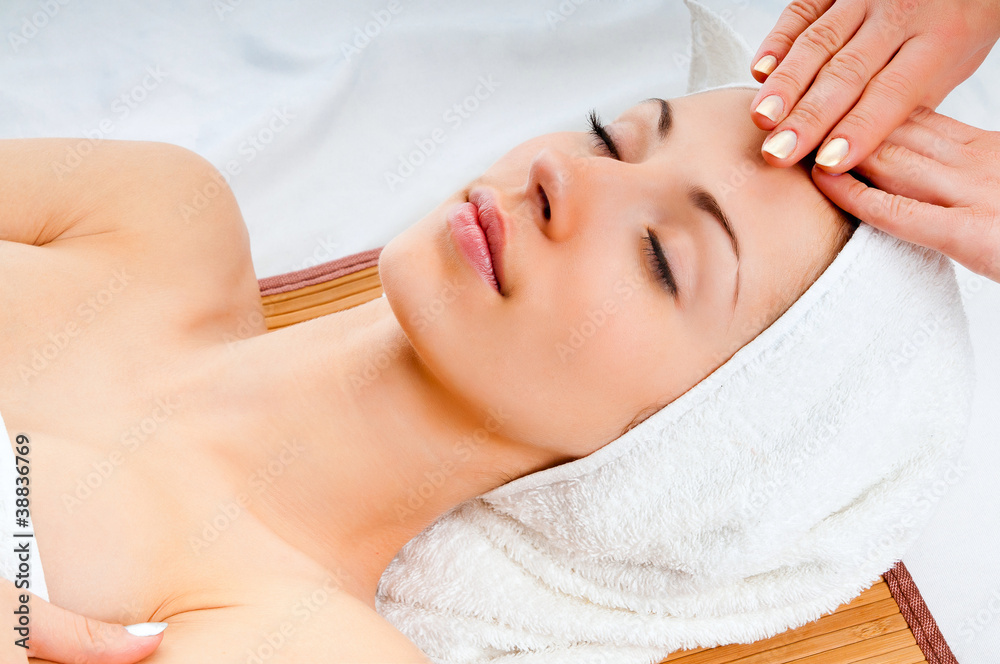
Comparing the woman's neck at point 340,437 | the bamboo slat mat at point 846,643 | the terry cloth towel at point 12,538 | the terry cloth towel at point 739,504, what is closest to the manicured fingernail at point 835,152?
the terry cloth towel at point 739,504

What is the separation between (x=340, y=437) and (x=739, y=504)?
66 cm

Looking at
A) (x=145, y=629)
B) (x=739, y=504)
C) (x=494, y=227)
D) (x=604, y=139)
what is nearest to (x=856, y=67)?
(x=604, y=139)

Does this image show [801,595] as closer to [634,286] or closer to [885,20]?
[634,286]

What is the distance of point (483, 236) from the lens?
1140 millimetres

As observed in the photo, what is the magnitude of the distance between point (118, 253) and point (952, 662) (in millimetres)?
1683

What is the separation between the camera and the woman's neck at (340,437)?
1272 mm

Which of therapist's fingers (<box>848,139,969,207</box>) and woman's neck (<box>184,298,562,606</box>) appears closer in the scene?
therapist's fingers (<box>848,139,969,207</box>)

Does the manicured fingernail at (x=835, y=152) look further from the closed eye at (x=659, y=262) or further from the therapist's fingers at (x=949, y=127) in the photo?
the closed eye at (x=659, y=262)

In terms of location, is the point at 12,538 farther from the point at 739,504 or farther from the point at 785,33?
the point at 785,33

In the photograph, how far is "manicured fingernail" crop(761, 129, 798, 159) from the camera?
1104mm

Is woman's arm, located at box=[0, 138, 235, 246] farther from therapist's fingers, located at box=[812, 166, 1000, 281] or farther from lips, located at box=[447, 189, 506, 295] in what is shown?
therapist's fingers, located at box=[812, 166, 1000, 281]

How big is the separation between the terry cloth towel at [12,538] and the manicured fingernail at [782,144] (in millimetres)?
1112

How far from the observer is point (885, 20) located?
1.22m

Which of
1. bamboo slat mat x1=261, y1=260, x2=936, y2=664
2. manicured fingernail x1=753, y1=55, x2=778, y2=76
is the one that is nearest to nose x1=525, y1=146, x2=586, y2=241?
manicured fingernail x1=753, y1=55, x2=778, y2=76
